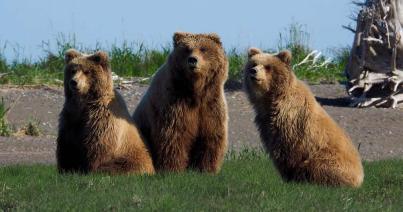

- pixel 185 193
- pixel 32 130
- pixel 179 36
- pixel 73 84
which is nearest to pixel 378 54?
pixel 32 130

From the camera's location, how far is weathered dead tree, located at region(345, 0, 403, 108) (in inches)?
683

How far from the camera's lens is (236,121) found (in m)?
16.5

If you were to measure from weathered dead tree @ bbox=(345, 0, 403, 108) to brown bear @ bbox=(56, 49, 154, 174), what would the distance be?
7.80m

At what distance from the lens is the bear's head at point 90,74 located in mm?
10125

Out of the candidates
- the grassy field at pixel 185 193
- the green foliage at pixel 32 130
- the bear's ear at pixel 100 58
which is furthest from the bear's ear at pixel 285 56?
the green foliage at pixel 32 130

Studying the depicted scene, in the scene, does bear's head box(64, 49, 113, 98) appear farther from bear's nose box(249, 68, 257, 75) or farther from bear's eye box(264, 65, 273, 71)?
bear's eye box(264, 65, 273, 71)

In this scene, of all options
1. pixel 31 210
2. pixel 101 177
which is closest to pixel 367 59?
pixel 101 177

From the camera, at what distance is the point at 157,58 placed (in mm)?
20453

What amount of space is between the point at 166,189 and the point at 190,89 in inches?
71.2

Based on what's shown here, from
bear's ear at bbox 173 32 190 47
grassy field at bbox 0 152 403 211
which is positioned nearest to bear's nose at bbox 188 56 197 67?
bear's ear at bbox 173 32 190 47

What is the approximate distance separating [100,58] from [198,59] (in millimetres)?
904

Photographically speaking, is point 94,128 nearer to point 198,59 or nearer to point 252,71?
point 198,59

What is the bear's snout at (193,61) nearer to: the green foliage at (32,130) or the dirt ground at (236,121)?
the dirt ground at (236,121)

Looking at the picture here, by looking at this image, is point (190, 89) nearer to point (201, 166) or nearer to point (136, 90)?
point (201, 166)
